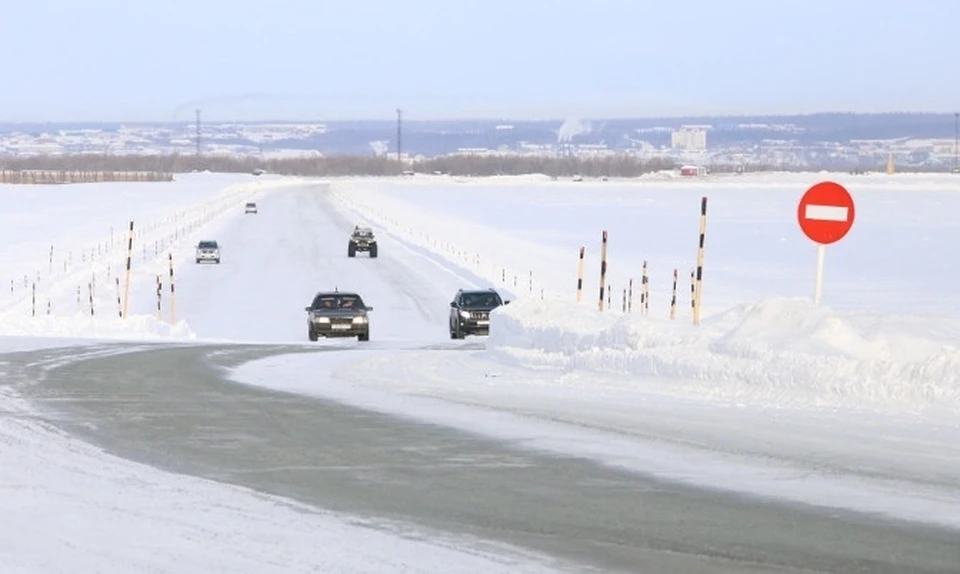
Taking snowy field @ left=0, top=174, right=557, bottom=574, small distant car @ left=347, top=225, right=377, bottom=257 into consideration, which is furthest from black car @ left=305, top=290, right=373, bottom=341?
small distant car @ left=347, top=225, right=377, bottom=257

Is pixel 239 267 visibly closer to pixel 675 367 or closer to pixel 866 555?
pixel 675 367

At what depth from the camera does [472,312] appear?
3781 cm

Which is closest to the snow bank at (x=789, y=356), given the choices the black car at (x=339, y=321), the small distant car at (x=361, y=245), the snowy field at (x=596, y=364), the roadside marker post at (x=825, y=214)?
the snowy field at (x=596, y=364)

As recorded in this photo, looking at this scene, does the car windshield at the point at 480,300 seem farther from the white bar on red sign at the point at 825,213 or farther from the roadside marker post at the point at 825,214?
the white bar on red sign at the point at 825,213

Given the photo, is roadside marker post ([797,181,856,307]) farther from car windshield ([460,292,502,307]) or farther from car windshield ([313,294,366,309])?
car windshield ([313,294,366,309])

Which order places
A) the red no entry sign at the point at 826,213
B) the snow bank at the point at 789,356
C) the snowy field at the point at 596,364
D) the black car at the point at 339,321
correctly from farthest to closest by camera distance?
1. the black car at the point at 339,321
2. the red no entry sign at the point at 826,213
3. the snow bank at the point at 789,356
4. the snowy field at the point at 596,364

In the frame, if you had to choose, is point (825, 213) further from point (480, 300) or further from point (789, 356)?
point (480, 300)

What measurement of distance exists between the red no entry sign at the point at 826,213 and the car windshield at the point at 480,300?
20223 mm

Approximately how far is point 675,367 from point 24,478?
8.14 metres

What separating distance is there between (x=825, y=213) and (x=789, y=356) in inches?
119

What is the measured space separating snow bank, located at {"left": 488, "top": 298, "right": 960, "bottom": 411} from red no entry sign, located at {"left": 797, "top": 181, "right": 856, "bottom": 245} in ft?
3.13

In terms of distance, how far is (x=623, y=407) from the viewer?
1566 cm

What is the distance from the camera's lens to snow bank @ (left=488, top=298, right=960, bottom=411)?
14.8 meters

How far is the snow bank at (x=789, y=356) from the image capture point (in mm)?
14750
